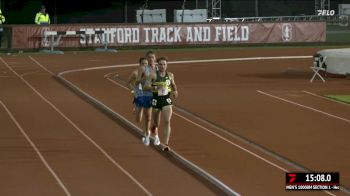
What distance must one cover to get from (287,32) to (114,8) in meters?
19.7

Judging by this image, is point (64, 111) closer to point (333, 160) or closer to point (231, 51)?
point (333, 160)

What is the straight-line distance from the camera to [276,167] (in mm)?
14961

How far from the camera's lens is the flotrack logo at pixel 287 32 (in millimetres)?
48406

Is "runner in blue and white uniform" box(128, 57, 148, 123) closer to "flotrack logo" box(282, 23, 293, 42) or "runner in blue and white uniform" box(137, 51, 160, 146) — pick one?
"runner in blue and white uniform" box(137, 51, 160, 146)

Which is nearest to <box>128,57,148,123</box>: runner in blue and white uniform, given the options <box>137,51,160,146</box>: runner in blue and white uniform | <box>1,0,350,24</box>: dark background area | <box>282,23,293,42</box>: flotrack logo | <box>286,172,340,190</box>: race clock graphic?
<box>137,51,160,146</box>: runner in blue and white uniform

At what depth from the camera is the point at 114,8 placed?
6512 centimetres

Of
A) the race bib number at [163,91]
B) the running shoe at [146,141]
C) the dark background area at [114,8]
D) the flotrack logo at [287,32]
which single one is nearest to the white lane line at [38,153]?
the running shoe at [146,141]

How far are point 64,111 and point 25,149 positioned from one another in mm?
5784

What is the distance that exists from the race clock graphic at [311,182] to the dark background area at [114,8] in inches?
1745

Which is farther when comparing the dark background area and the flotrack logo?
the dark background area

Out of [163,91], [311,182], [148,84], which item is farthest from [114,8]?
[311,182]

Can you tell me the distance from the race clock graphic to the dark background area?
44323mm

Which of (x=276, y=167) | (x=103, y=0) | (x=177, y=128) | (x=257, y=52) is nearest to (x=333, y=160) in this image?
(x=276, y=167)

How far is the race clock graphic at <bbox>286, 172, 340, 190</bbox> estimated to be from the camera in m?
12.5
